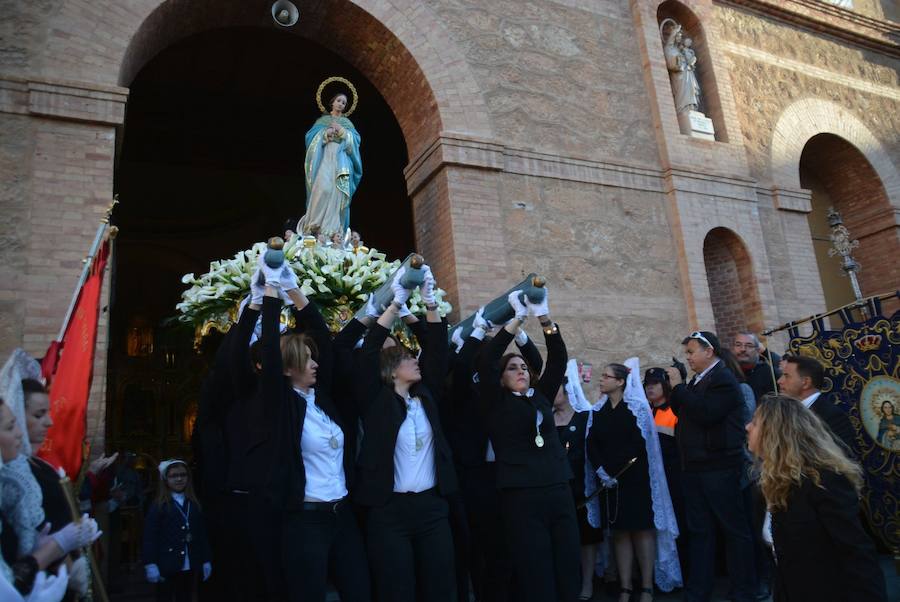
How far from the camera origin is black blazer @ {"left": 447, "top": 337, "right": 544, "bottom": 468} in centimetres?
517

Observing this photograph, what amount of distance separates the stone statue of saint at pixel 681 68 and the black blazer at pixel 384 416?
29.6ft

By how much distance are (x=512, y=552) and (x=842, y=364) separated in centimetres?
403

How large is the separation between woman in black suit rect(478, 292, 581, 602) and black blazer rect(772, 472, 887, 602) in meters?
1.51

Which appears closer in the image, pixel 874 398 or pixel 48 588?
pixel 48 588

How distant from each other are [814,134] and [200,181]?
1292 centimetres

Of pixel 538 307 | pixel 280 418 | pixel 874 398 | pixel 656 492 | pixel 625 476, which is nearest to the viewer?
pixel 280 418

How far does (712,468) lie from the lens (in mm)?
5477

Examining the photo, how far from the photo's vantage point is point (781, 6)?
45.9 ft

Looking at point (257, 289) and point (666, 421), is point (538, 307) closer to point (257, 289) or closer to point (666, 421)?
point (257, 289)

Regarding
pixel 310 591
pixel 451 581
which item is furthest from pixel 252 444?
pixel 451 581

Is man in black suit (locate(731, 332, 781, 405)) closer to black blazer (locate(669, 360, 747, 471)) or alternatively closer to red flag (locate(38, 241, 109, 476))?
black blazer (locate(669, 360, 747, 471))

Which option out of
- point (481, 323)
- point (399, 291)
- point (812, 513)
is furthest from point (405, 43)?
point (812, 513)

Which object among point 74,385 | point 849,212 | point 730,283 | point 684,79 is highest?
point 684,79

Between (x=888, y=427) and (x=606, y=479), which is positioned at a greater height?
(x=888, y=427)
